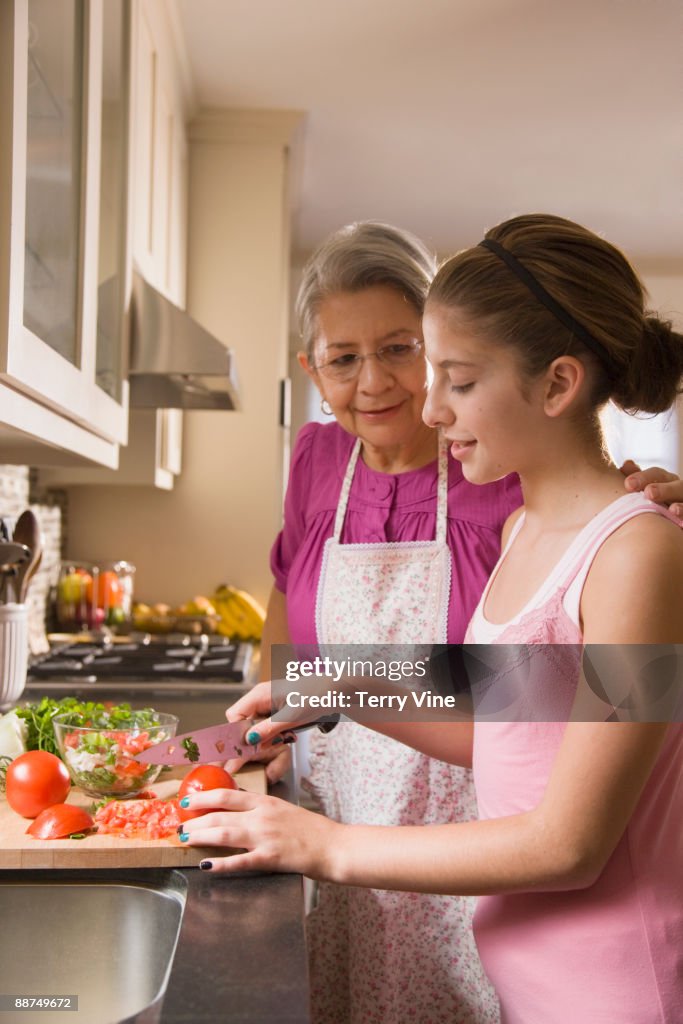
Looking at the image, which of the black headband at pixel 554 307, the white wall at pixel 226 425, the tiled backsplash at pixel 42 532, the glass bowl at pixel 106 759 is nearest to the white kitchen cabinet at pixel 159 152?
the white wall at pixel 226 425

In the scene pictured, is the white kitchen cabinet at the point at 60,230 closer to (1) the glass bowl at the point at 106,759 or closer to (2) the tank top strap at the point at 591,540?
(1) the glass bowl at the point at 106,759

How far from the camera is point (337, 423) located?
1.52 m

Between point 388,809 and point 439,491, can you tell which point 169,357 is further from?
point 388,809

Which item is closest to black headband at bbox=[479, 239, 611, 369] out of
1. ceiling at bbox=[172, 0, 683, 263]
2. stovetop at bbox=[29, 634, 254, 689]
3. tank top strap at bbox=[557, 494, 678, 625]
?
tank top strap at bbox=[557, 494, 678, 625]

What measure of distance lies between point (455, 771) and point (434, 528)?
0.33m

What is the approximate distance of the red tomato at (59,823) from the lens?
3.06ft

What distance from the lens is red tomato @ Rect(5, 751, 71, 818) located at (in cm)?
99

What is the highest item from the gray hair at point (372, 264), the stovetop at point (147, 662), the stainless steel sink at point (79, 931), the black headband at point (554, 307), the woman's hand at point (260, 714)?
the gray hair at point (372, 264)

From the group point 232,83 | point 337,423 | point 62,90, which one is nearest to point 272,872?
point 337,423

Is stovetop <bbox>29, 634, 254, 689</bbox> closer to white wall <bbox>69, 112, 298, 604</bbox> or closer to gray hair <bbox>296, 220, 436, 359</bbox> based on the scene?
white wall <bbox>69, 112, 298, 604</bbox>

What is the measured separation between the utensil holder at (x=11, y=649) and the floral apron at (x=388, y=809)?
438 millimetres

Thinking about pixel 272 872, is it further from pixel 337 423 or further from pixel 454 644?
pixel 337 423

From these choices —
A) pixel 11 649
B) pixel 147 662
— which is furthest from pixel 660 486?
pixel 147 662

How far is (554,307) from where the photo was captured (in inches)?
31.5
